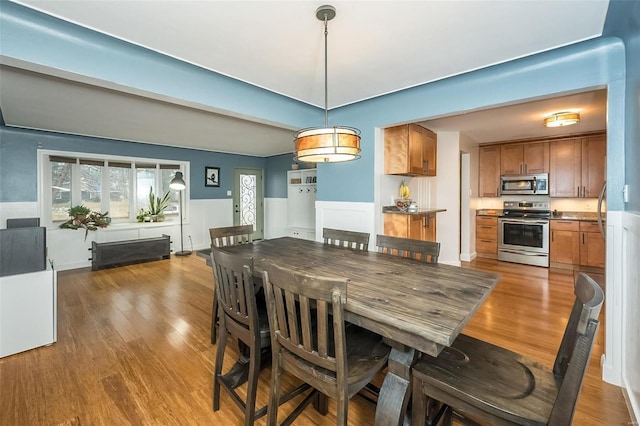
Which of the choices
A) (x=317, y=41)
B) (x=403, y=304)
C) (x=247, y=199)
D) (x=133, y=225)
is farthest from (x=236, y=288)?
(x=247, y=199)

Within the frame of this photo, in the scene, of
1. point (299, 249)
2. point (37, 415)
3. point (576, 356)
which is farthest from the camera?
point (299, 249)

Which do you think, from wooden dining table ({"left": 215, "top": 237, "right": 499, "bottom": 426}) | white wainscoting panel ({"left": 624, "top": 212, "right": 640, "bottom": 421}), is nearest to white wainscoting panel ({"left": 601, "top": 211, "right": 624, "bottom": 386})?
white wainscoting panel ({"left": 624, "top": 212, "right": 640, "bottom": 421})

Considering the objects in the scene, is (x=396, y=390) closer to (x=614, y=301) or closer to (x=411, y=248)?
(x=411, y=248)

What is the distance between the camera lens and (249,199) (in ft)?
25.0

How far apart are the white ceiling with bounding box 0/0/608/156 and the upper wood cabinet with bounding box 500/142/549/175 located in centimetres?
157

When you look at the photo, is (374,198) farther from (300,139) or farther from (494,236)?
(494,236)

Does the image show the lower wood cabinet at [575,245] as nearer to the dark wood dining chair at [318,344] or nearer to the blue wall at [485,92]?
the blue wall at [485,92]

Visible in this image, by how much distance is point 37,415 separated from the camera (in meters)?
1.69

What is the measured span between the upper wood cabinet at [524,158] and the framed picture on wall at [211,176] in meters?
6.10

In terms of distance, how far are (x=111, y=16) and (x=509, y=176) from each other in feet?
19.8

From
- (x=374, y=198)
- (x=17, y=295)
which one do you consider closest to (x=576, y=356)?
(x=374, y=198)

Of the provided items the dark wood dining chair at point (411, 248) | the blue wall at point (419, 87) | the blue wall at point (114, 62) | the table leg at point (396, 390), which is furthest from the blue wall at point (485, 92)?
the table leg at point (396, 390)

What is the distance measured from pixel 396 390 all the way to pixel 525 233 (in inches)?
196

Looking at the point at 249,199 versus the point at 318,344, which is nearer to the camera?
the point at 318,344
